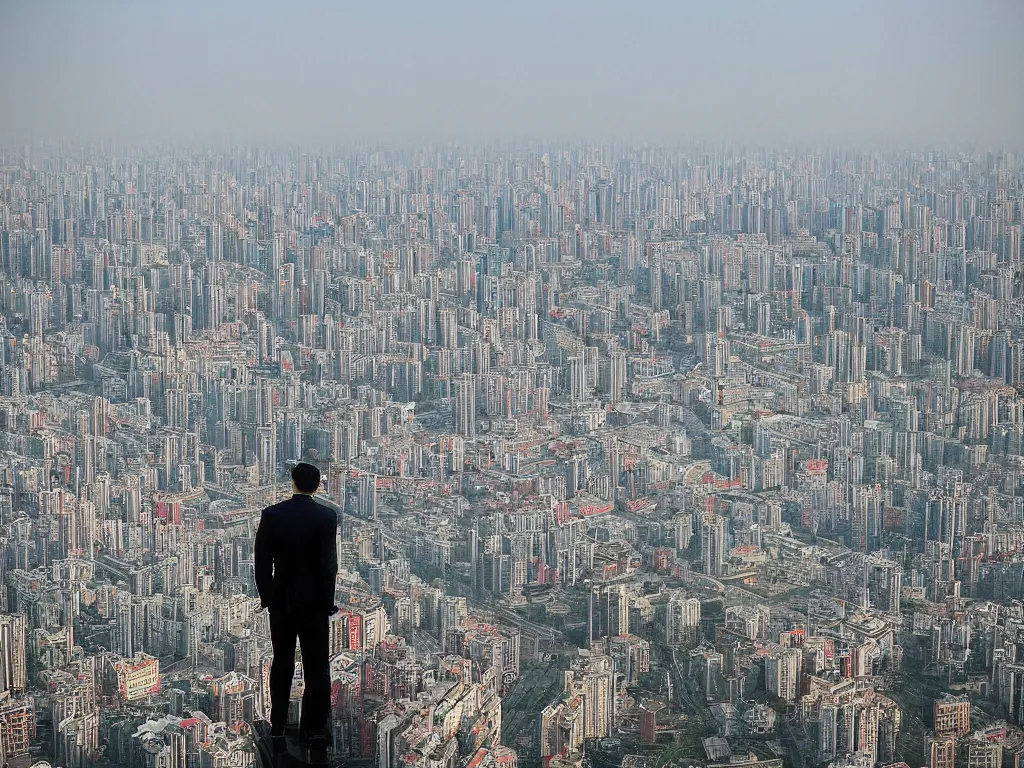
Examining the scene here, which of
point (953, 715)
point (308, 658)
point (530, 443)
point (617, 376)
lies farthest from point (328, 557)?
point (617, 376)

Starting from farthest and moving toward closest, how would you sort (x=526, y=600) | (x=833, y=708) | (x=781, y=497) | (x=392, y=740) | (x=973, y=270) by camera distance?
(x=973, y=270)
(x=781, y=497)
(x=526, y=600)
(x=833, y=708)
(x=392, y=740)

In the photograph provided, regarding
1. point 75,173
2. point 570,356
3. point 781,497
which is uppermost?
point 75,173

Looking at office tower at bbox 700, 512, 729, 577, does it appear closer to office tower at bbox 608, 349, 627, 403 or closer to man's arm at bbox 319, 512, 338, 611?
office tower at bbox 608, 349, 627, 403

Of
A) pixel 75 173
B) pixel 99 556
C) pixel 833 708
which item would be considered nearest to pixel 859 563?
pixel 833 708

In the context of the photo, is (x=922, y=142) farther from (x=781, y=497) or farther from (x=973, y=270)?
(x=781, y=497)

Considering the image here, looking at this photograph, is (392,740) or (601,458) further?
(601,458)

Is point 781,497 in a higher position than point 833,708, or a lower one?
higher
